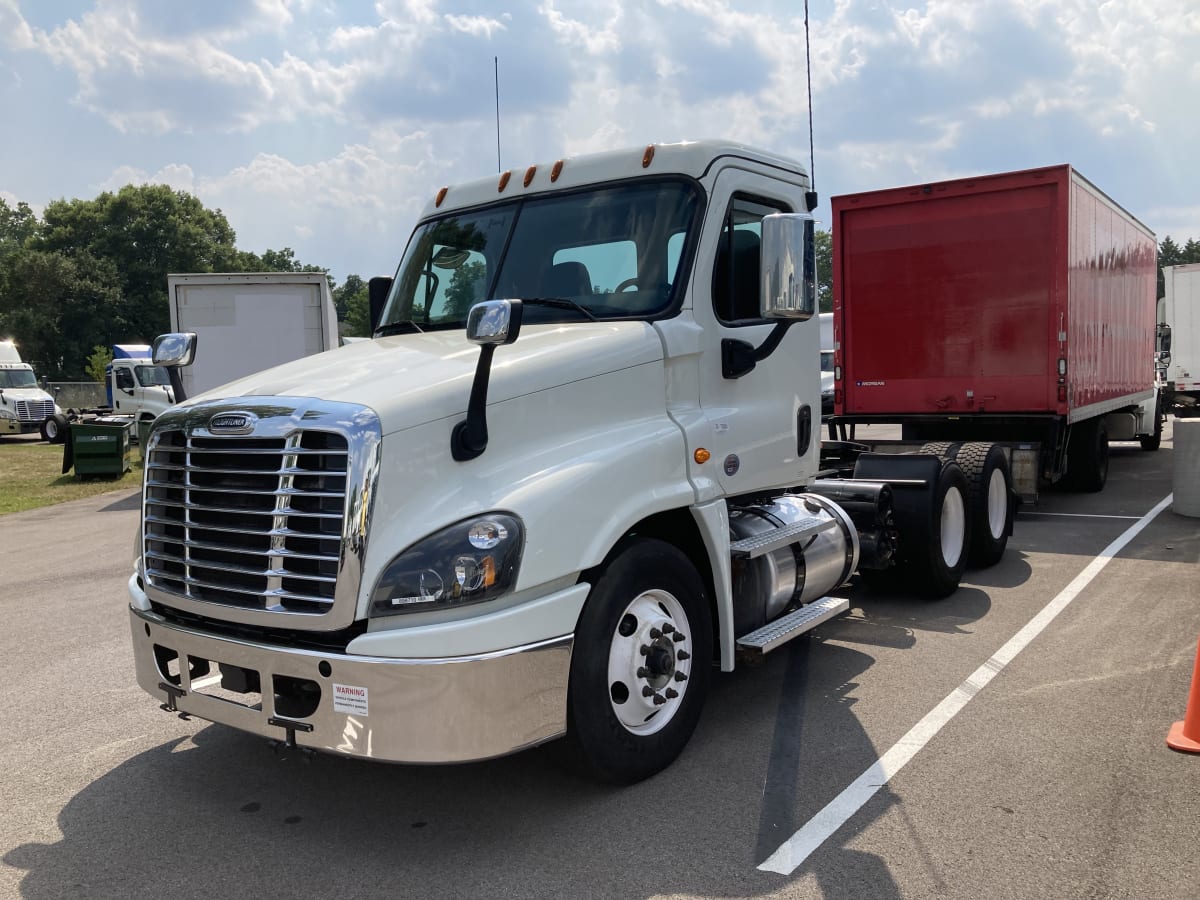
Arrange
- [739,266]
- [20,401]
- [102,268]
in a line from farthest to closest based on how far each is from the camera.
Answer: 1. [102,268]
2. [20,401]
3. [739,266]

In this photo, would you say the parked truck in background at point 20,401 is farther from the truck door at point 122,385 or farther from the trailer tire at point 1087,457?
the trailer tire at point 1087,457

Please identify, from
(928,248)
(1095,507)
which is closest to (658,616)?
(928,248)

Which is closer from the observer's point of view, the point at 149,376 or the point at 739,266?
the point at 739,266

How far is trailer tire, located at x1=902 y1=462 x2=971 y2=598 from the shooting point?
7031mm

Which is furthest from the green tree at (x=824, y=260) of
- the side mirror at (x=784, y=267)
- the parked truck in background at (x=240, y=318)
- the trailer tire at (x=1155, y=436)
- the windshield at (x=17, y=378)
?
the windshield at (x=17, y=378)

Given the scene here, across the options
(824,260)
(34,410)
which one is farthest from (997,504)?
(34,410)

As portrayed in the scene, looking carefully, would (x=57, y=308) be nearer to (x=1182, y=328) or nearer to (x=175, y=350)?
(x=1182, y=328)

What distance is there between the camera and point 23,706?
5.36 m

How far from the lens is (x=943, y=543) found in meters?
7.39

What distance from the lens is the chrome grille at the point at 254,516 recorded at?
132 inches

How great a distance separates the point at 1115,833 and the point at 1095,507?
29.3 ft

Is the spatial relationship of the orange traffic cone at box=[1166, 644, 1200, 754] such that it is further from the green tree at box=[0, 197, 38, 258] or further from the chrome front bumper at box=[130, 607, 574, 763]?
the green tree at box=[0, 197, 38, 258]

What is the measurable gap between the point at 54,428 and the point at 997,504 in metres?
30.5

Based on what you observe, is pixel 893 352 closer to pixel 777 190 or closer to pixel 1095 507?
pixel 1095 507
